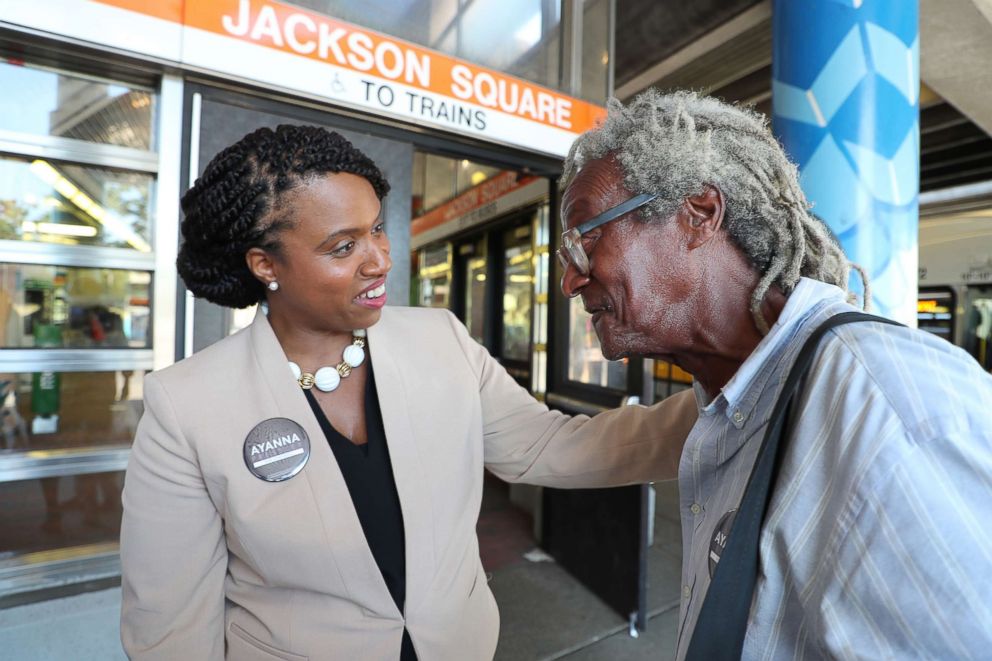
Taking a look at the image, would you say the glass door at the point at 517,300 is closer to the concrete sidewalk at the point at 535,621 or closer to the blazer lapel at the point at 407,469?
the concrete sidewalk at the point at 535,621

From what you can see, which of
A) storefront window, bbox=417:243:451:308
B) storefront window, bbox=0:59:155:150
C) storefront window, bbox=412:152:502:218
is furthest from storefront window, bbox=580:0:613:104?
storefront window, bbox=417:243:451:308

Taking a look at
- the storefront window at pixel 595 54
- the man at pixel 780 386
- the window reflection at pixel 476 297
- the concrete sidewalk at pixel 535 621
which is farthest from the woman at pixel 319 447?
the window reflection at pixel 476 297

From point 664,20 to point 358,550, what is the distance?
5016 mm

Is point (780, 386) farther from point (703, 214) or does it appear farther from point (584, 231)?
point (584, 231)

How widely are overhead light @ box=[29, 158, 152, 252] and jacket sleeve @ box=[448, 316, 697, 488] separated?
5.14 ft

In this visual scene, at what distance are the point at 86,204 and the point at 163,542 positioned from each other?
1739mm

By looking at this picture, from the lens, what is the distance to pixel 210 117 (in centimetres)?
230

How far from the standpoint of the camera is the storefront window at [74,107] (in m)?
2.08

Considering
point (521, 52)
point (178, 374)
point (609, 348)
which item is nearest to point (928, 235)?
point (521, 52)

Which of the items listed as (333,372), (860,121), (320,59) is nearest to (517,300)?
(860,121)

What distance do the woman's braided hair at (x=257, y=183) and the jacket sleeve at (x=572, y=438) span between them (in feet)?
1.75

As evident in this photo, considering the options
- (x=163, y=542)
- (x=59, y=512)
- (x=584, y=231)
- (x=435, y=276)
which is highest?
(x=435, y=276)

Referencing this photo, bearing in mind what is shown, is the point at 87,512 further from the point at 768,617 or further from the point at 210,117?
the point at 768,617

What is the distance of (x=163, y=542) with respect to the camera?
1.13m
